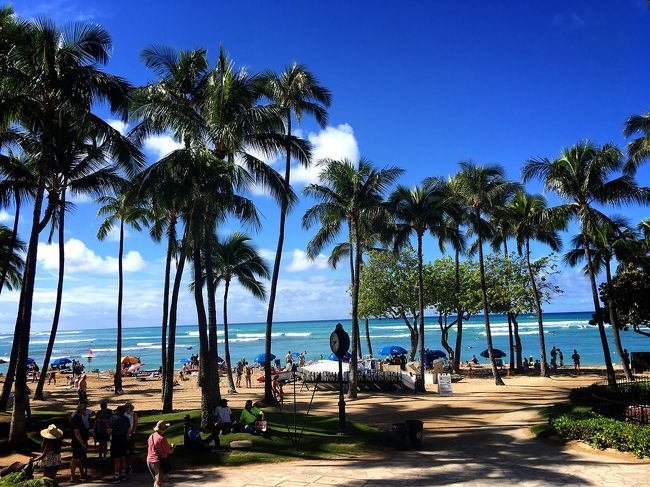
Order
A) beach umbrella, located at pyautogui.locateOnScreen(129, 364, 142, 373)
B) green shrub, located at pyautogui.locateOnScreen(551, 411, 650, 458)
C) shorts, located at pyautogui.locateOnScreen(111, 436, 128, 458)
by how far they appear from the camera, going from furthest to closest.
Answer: beach umbrella, located at pyautogui.locateOnScreen(129, 364, 142, 373), green shrub, located at pyautogui.locateOnScreen(551, 411, 650, 458), shorts, located at pyautogui.locateOnScreen(111, 436, 128, 458)

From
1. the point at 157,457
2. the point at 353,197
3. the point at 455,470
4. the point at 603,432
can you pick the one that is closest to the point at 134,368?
the point at 353,197

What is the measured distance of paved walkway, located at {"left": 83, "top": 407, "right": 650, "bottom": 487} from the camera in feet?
32.4

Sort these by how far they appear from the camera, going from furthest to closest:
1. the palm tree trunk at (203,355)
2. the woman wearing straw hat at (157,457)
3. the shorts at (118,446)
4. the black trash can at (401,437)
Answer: the palm tree trunk at (203,355) < the black trash can at (401,437) < the shorts at (118,446) < the woman wearing straw hat at (157,457)

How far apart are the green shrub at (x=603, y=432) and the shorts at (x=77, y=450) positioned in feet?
40.7

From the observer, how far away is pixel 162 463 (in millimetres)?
9586

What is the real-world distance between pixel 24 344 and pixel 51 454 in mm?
5509

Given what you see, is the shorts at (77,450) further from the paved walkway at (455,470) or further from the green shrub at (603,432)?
the green shrub at (603,432)

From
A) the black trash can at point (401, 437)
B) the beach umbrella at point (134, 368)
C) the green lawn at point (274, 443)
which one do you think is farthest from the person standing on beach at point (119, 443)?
the beach umbrella at point (134, 368)

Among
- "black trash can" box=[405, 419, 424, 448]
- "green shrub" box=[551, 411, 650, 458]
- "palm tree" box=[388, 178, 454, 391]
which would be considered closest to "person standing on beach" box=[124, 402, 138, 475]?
"black trash can" box=[405, 419, 424, 448]

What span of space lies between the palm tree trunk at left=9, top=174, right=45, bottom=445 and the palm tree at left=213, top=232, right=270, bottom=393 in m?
14.7

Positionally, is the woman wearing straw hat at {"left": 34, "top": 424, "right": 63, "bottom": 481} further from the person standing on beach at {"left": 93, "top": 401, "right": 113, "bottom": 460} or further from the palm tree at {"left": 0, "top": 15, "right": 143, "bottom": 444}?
the palm tree at {"left": 0, "top": 15, "right": 143, "bottom": 444}

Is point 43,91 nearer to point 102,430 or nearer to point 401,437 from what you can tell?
point 102,430

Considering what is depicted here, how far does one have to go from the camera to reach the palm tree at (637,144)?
21.7 m

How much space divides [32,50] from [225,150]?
650 cm
